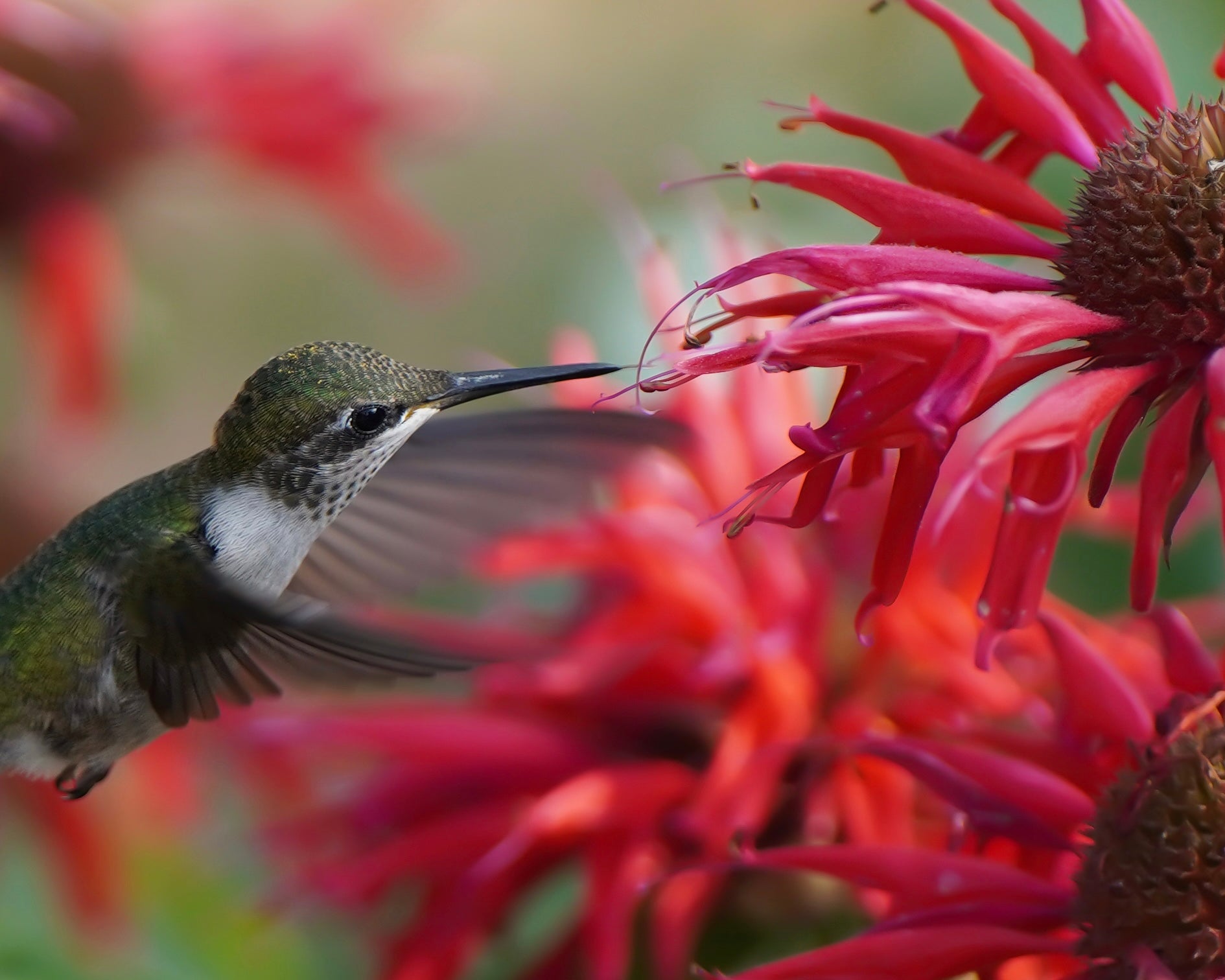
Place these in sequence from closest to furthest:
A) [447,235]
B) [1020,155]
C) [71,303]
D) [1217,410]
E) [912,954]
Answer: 1. [1217,410]
2. [912,954]
3. [1020,155]
4. [71,303]
5. [447,235]

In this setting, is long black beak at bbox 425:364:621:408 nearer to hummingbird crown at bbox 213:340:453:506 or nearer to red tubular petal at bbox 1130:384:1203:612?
hummingbird crown at bbox 213:340:453:506

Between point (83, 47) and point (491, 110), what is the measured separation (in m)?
0.70

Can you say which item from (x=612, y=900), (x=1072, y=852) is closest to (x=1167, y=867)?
(x=1072, y=852)

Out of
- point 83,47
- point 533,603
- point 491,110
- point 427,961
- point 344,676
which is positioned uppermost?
point 83,47

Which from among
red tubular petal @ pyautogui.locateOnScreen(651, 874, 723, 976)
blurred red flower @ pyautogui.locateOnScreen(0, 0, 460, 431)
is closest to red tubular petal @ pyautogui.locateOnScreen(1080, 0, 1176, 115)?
red tubular petal @ pyautogui.locateOnScreen(651, 874, 723, 976)

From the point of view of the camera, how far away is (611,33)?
2.69 metres

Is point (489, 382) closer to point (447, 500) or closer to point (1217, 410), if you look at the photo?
point (447, 500)

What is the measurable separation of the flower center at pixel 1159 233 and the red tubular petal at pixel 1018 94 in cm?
2

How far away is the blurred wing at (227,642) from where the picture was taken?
2.34 ft

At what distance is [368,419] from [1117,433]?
1.29ft

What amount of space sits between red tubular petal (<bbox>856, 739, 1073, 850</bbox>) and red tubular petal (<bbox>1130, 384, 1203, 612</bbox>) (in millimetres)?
153

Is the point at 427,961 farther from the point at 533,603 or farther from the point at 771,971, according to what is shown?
the point at 533,603

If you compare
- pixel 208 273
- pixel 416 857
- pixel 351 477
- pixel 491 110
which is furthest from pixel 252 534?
pixel 208 273

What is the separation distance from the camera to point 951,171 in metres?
0.73
